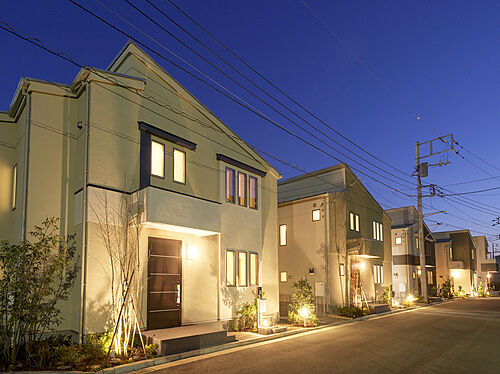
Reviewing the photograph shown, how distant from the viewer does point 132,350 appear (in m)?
10.1

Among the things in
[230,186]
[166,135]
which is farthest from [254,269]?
[166,135]

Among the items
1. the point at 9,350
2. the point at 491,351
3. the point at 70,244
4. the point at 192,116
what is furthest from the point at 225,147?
the point at 491,351

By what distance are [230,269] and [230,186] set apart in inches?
129

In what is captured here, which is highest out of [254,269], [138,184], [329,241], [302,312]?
[138,184]

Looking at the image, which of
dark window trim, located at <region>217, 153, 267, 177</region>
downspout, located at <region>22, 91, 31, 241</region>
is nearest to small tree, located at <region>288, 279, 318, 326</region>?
dark window trim, located at <region>217, 153, 267, 177</region>

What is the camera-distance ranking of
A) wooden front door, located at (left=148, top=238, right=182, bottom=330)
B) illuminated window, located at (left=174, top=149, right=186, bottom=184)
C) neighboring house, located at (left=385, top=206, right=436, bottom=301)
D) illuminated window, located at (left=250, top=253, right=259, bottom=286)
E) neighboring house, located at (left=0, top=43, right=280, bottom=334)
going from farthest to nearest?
neighboring house, located at (left=385, top=206, right=436, bottom=301) → illuminated window, located at (left=250, top=253, right=259, bottom=286) → illuminated window, located at (left=174, top=149, right=186, bottom=184) → wooden front door, located at (left=148, top=238, right=182, bottom=330) → neighboring house, located at (left=0, top=43, right=280, bottom=334)

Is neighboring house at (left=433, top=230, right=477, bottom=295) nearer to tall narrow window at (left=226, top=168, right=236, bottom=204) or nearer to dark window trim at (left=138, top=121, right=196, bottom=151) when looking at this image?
tall narrow window at (left=226, top=168, right=236, bottom=204)

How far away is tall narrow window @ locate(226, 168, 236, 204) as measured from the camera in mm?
15906

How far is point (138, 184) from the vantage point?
12.3 metres

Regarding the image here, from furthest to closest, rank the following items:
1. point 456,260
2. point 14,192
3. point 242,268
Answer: point 456,260 < point 242,268 < point 14,192

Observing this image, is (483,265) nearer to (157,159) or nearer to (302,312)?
(302,312)

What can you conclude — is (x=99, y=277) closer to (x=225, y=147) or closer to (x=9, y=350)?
(x=9, y=350)

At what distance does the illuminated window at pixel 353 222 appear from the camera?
25.1m

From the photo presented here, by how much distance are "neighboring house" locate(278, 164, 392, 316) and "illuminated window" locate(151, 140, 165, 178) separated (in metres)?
12.2
